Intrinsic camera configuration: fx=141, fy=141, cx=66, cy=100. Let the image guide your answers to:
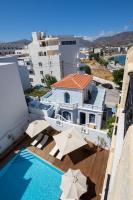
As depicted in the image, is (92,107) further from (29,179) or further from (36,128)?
(29,179)

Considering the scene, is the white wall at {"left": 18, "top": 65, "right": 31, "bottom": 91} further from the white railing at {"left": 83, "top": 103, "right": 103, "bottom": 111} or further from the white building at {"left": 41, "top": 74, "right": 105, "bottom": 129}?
the white railing at {"left": 83, "top": 103, "right": 103, "bottom": 111}

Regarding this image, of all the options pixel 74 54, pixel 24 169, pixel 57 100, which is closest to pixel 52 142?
pixel 24 169

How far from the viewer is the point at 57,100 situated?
23.5 m

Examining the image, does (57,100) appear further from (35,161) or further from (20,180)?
(20,180)

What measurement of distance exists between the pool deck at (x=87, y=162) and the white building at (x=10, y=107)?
6.04ft

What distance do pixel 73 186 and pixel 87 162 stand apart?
3.92 m

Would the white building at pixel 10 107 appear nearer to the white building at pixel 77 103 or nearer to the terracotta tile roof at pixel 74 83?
the white building at pixel 77 103

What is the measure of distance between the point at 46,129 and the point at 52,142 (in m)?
2.25

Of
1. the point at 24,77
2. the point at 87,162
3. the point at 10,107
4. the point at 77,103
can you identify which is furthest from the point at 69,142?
the point at 24,77

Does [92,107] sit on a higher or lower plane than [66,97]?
lower

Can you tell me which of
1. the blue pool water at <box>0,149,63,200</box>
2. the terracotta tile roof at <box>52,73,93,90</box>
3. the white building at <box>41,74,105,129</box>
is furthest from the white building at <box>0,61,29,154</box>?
the terracotta tile roof at <box>52,73,93,90</box>

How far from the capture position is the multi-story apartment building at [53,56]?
4175cm

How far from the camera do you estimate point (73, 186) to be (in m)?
10.8

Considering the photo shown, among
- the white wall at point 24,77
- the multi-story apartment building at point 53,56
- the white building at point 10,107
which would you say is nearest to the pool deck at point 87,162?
the white building at point 10,107
